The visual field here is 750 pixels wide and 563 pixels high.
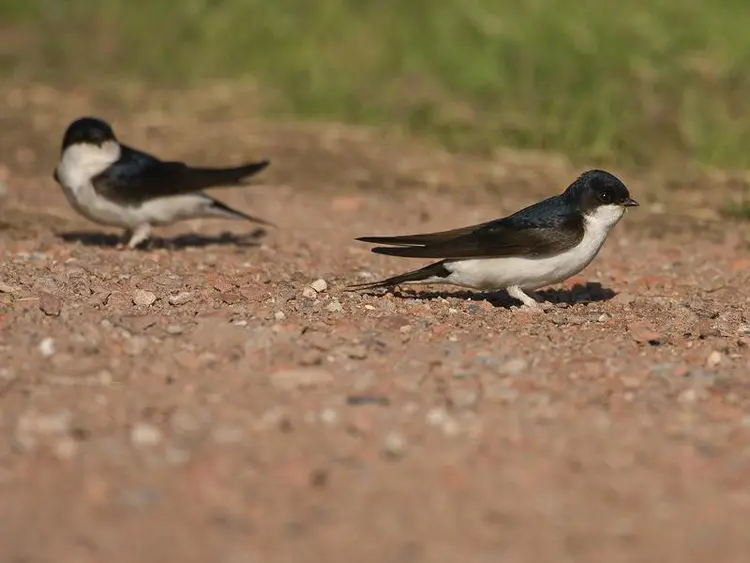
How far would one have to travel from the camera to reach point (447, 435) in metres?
4.32

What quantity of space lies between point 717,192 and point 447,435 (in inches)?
248

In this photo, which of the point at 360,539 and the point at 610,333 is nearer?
the point at 360,539

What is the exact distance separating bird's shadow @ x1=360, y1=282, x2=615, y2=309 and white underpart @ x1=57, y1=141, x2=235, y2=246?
2211mm

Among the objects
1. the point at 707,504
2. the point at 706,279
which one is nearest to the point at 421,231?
the point at 706,279

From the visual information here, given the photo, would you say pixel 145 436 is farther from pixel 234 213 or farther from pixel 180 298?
pixel 234 213

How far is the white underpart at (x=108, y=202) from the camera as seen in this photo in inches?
333

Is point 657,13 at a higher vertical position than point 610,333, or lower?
higher

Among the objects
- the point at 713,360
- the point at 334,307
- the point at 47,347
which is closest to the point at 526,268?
the point at 334,307

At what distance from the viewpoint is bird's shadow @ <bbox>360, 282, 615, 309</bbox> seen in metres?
6.85

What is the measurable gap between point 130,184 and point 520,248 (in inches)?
117

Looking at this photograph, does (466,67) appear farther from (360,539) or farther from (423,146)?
(360,539)

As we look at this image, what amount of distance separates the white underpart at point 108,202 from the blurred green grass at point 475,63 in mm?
3255

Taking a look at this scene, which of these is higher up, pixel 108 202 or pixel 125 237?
pixel 108 202

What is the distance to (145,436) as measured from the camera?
4.21m
